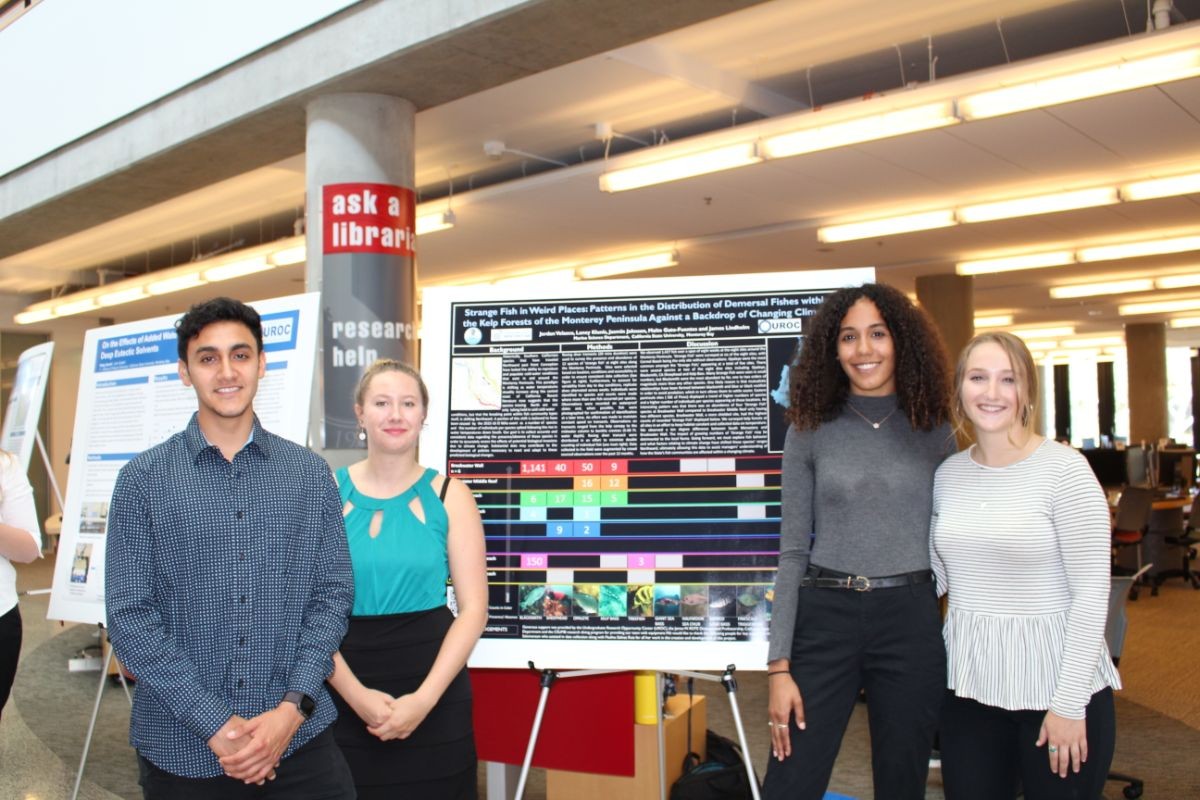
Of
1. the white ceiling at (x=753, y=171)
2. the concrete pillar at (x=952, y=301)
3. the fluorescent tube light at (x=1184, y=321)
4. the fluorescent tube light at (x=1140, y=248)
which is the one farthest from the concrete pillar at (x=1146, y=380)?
the fluorescent tube light at (x=1140, y=248)

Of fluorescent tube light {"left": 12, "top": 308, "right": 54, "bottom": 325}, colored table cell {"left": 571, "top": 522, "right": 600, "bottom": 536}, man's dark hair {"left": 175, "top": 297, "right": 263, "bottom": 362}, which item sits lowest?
colored table cell {"left": 571, "top": 522, "right": 600, "bottom": 536}

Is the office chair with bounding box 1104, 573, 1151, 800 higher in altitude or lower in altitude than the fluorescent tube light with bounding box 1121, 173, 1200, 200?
lower

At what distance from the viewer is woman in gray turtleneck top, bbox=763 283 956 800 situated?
2316mm

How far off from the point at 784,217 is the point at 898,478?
8.14 meters

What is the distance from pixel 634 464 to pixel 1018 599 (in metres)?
1.13

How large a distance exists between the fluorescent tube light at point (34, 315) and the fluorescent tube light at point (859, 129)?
482 inches

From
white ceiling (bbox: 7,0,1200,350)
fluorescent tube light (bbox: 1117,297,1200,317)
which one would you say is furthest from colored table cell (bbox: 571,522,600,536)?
fluorescent tube light (bbox: 1117,297,1200,317)

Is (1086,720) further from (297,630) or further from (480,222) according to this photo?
(480,222)

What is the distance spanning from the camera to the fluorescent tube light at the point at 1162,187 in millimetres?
8266

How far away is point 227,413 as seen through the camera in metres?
2.04

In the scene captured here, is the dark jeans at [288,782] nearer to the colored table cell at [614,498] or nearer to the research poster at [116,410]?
the colored table cell at [614,498]

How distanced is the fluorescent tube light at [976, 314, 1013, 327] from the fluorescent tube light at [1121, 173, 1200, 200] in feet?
32.4

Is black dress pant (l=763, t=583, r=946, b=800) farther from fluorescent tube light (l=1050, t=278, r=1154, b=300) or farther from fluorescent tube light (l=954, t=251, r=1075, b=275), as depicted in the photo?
fluorescent tube light (l=1050, t=278, r=1154, b=300)

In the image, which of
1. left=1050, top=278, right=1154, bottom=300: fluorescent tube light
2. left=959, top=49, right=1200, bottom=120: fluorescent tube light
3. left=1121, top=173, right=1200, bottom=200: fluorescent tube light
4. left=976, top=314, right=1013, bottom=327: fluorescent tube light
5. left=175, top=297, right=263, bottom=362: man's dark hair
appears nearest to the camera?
left=175, top=297, right=263, bottom=362: man's dark hair
